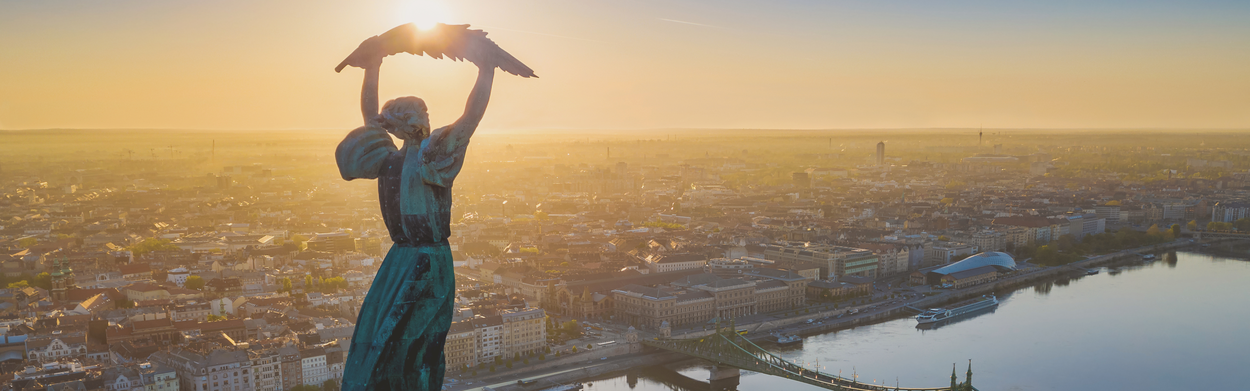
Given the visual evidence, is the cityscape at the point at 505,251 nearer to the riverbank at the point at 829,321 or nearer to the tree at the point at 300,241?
the riverbank at the point at 829,321

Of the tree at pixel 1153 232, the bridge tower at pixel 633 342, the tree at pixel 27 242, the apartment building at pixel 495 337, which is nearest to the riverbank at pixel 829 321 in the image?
the bridge tower at pixel 633 342

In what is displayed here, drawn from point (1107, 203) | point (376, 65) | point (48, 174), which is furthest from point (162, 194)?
point (376, 65)

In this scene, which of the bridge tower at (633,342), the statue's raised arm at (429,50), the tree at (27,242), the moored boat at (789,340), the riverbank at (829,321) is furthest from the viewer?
the tree at (27,242)

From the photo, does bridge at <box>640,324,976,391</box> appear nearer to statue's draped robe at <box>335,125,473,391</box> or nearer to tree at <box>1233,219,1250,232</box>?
statue's draped robe at <box>335,125,473,391</box>

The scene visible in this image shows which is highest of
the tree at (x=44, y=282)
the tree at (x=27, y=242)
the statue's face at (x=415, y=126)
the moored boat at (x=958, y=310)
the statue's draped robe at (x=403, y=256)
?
the statue's face at (x=415, y=126)

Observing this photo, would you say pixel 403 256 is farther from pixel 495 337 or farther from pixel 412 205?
pixel 495 337

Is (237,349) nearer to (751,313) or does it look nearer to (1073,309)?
(751,313)
